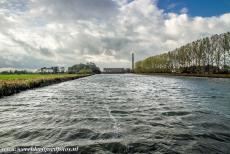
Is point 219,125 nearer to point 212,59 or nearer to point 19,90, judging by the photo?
point 19,90

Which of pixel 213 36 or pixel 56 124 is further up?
pixel 213 36

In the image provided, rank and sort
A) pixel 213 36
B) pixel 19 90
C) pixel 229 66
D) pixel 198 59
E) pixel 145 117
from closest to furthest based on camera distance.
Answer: pixel 145 117 → pixel 19 90 → pixel 229 66 → pixel 213 36 → pixel 198 59

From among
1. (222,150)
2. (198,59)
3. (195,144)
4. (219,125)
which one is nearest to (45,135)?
(195,144)

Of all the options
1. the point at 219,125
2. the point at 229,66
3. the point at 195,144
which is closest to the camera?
the point at 195,144

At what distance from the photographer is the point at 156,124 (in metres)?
9.81

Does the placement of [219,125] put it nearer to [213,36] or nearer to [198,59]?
[213,36]

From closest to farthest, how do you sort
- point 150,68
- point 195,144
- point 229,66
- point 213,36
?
point 195,144, point 229,66, point 213,36, point 150,68

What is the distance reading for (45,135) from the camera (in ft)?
26.8

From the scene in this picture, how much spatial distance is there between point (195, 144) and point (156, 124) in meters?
2.84

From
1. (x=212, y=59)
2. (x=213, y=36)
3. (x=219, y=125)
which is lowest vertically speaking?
(x=219, y=125)

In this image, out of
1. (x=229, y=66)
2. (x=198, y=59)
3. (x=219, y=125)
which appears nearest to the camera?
(x=219, y=125)

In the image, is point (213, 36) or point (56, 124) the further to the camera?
point (213, 36)

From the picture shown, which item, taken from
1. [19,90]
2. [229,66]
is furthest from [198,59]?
[19,90]

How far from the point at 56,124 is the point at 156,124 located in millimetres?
5016
